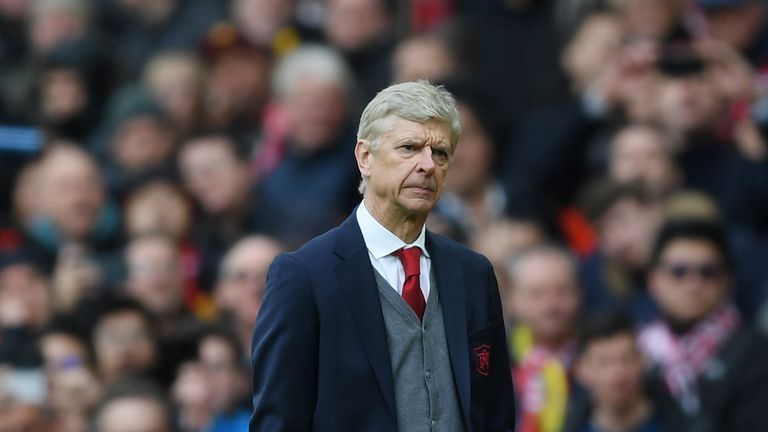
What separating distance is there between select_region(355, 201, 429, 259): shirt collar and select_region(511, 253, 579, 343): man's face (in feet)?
12.3

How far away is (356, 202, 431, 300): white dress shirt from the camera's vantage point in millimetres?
4914

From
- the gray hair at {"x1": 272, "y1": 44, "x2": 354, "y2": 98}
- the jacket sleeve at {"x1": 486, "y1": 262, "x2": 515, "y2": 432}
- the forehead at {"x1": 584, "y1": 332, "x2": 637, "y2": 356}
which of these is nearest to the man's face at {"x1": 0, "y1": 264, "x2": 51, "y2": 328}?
the gray hair at {"x1": 272, "y1": 44, "x2": 354, "y2": 98}

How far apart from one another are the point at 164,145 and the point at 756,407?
4.96 metres

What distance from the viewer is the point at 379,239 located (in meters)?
4.93

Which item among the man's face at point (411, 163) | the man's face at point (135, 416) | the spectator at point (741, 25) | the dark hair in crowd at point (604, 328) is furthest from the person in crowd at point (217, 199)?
the man's face at point (411, 163)

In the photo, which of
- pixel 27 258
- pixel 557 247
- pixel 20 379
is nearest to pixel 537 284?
pixel 557 247

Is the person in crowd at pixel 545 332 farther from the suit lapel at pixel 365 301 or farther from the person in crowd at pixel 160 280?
the suit lapel at pixel 365 301

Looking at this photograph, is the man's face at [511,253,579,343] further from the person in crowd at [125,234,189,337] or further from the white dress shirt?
the white dress shirt

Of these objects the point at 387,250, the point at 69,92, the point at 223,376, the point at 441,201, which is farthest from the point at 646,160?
the point at 69,92

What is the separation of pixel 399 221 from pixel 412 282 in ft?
0.54

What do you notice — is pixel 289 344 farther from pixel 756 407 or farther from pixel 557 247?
pixel 557 247

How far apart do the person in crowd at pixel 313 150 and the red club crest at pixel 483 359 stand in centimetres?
501

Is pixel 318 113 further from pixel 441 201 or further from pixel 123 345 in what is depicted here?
pixel 123 345

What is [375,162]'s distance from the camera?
15.9ft
